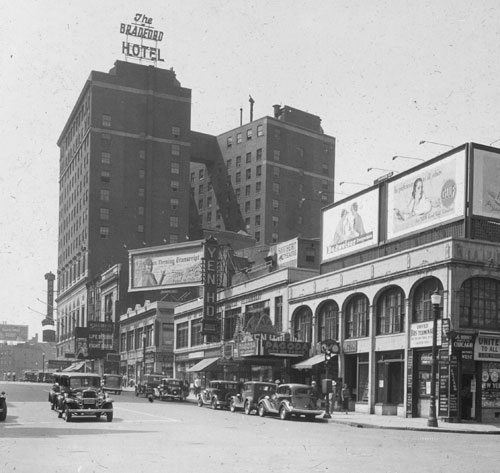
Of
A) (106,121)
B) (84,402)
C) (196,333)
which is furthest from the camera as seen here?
(106,121)

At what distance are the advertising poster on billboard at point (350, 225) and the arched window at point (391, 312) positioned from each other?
16.1 ft

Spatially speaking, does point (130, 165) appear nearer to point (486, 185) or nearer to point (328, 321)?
point (328, 321)

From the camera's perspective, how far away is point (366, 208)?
1882 inches

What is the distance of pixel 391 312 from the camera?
4184 centimetres

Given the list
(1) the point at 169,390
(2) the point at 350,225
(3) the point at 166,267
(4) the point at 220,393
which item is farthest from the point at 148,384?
(3) the point at 166,267

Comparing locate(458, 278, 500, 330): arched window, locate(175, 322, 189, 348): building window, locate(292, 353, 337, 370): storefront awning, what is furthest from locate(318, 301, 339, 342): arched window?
locate(175, 322, 189, 348): building window

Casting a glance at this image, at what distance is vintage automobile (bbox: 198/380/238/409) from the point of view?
142 ft

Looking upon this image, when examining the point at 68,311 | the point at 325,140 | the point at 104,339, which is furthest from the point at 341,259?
the point at 68,311

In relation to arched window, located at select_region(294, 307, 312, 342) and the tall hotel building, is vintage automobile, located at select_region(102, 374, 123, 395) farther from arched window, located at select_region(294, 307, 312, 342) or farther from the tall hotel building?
the tall hotel building

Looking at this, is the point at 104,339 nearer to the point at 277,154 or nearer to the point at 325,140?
the point at 277,154

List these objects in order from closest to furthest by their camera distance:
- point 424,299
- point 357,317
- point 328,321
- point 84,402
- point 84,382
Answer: point 84,402
point 84,382
point 424,299
point 357,317
point 328,321

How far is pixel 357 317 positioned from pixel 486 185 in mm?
11191

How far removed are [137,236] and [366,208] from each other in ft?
249

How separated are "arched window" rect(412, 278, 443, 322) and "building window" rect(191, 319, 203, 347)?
34.9 m
